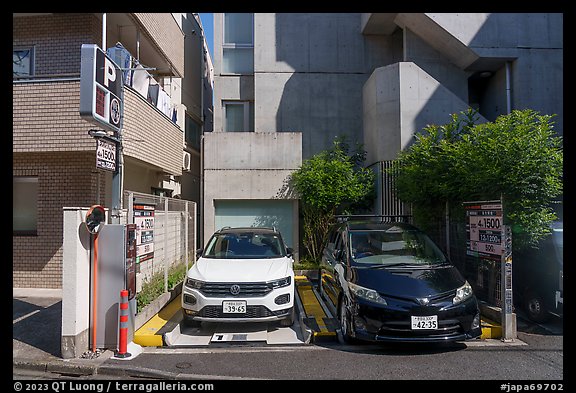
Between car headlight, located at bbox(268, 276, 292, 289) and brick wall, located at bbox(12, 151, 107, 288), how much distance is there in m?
5.19

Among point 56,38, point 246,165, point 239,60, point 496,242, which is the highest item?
point 239,60

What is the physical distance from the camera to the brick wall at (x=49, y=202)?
851cm

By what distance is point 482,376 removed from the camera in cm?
440

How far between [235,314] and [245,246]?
68.5 inches

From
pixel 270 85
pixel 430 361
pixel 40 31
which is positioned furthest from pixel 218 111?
pixel 430 361

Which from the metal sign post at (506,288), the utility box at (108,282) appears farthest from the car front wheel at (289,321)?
the metal sign post at (506,288)

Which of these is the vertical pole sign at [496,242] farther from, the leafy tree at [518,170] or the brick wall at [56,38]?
the brick wall at [56,38]

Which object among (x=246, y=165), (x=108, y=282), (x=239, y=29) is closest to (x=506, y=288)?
(x=108, y=282)

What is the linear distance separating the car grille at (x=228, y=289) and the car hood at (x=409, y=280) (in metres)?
1.44

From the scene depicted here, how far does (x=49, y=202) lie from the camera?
28.1ft

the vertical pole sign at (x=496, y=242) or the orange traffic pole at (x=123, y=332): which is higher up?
the vertical pole sign at (x=496, y=242)

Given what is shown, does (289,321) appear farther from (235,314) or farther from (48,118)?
(48,118)

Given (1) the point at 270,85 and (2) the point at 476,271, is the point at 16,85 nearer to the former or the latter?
(1) the point at 270,85

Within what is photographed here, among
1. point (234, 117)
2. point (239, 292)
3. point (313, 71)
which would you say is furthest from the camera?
point (234, 117)
